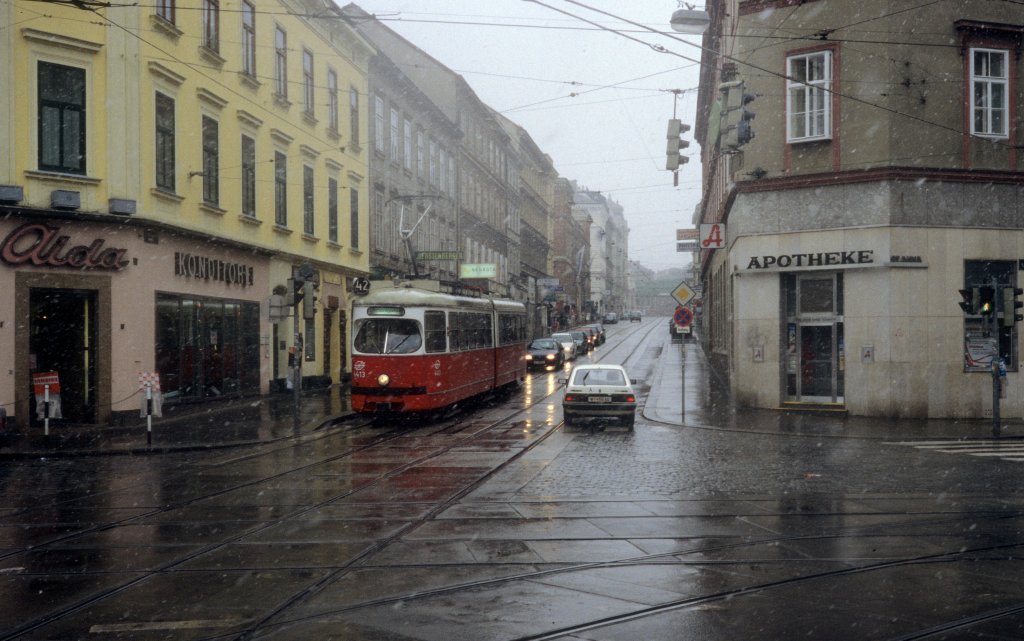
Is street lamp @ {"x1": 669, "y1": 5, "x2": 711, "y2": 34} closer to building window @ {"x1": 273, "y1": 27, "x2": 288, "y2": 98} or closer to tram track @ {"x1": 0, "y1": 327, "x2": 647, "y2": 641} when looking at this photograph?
tram track @ {"x1": 0, "y1": 327, "x2": 647, "y2": 641}

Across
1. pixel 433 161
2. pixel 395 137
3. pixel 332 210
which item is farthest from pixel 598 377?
pixel 433 161

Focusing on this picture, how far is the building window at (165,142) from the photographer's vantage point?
22.6 meters

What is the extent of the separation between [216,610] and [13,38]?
16646 mm

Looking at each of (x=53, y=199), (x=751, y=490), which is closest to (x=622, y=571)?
(x=751, y=490)

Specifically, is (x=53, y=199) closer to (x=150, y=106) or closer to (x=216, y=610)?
(x=150, y=106)

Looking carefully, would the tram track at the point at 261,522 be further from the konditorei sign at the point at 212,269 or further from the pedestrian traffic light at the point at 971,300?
the pedestrian traffic light at the point at 971,300

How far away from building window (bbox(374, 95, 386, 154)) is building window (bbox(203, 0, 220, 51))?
43.3 feet

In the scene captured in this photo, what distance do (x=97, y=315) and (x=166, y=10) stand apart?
24.8 feet

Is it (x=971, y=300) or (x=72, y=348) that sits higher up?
(x=971, y=300)

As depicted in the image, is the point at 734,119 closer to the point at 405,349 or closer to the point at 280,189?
the point at 405,349

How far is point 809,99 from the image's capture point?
23672 mm

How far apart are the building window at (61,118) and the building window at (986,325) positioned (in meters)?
20.5

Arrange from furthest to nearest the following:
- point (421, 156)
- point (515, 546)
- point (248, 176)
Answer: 1. point (421, 156)
2. point (248, 176)
3. point (515, 546)

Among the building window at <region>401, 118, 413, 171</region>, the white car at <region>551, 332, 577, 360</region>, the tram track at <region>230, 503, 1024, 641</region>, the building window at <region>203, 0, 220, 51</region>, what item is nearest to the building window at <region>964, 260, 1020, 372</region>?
the tram track at <region>230, 503, 1024, 641</region>
